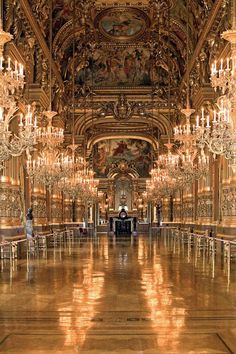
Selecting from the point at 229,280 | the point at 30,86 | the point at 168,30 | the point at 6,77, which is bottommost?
the point at 229,280

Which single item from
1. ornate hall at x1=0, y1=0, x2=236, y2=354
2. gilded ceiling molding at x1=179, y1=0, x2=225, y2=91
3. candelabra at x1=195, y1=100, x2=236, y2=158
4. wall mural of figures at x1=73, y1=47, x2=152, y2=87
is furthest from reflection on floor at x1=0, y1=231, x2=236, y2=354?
wall mural of figures at x1=73, y1=47, x2=152, y2=87

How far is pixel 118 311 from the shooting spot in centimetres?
836

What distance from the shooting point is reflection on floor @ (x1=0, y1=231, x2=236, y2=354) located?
6.41 meters

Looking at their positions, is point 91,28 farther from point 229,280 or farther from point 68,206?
point 229,280

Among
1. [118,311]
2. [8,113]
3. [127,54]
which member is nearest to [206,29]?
[127,54]

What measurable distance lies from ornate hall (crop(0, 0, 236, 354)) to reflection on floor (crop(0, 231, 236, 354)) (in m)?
0.03

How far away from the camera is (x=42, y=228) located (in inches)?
958

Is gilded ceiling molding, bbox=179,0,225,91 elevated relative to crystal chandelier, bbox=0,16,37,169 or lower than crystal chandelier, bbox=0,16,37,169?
elevated

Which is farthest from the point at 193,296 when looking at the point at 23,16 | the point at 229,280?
the point at 23,16

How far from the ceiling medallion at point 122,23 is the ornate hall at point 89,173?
74 mm

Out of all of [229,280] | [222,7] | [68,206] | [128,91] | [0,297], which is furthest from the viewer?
[68,206]

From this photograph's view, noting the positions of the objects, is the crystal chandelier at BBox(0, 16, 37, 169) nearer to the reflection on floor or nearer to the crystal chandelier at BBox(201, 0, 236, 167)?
the reflection on floor

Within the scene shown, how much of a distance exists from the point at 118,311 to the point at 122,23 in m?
23.7

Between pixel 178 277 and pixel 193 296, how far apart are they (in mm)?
2818
